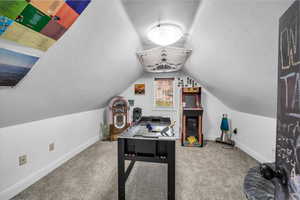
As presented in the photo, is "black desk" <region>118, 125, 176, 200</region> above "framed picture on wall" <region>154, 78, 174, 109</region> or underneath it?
underneath

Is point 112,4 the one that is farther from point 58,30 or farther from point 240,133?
point 240,133

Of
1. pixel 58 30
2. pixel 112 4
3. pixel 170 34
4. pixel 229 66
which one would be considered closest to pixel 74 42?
pixel 58 30

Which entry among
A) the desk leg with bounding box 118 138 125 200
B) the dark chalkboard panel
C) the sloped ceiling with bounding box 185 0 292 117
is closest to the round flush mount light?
the sloped ceiling with bounding box 185 0 292 117

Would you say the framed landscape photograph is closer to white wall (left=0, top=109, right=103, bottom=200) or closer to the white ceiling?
white wall (left=0, top=109, right=103, bottom=200)

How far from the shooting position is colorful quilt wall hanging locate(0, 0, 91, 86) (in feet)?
2.77

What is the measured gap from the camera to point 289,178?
550mm

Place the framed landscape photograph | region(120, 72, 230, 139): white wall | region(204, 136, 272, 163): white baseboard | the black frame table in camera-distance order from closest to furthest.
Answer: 1. the framed landscape photograph
2. the black frame table
3. region(204, 136, 272, 163): white baseboard
4. region(120, 72, 230, 139): white wall

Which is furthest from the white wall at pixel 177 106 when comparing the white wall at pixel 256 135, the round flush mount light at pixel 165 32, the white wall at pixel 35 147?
the round flush mount light at pixel 165 32

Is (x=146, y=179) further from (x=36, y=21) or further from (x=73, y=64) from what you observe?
(x=36, y=21)

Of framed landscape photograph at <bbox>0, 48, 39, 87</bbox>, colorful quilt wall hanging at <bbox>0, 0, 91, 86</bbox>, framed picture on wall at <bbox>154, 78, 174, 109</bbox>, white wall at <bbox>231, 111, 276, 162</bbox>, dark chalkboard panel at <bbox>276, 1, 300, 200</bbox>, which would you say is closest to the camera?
dark chalkboard panel at <bbox>276, 1, 300, 200</bbox>

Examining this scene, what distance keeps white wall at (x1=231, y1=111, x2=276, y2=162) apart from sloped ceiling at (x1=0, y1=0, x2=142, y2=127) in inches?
118

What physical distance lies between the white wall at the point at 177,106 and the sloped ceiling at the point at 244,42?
4.55 ft

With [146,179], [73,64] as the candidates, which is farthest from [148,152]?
[73,64]

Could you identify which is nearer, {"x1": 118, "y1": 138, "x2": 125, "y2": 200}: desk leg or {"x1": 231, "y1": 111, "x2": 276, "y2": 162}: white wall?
{"x1": 118, "y1": 138, "x2": 125, "y2": 200}: desk leg
